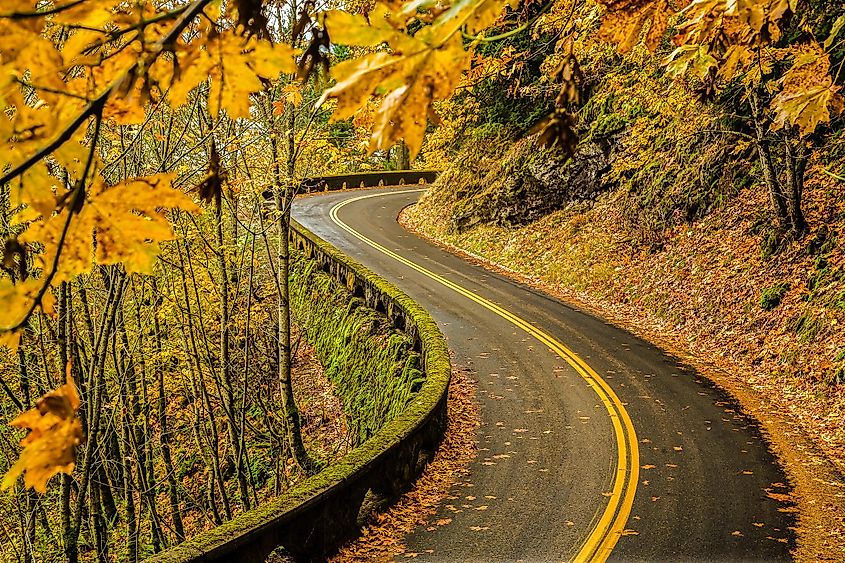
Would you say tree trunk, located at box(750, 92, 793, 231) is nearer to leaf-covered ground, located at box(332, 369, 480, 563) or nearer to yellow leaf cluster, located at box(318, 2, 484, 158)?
leaf-covered ground, located at box(332, 369, 480, 563)

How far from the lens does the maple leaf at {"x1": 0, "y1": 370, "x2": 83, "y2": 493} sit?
125 centimetres

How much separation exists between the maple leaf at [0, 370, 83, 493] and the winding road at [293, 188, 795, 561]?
248 inches

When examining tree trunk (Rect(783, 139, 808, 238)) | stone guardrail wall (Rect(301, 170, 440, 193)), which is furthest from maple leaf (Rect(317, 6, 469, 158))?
stone guardrail wall (Rect(301, 170, 440, 193))

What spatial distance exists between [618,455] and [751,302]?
23.7 ft

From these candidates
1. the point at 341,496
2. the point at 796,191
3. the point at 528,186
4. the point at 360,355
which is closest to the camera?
the point at 341,496

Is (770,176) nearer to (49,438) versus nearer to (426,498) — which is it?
(426,498)

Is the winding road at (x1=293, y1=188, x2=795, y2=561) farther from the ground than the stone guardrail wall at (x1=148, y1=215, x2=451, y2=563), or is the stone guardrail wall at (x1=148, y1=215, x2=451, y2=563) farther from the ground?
the stone guardrail wall at (x1=148, y1=215, x2=451, y2=563)

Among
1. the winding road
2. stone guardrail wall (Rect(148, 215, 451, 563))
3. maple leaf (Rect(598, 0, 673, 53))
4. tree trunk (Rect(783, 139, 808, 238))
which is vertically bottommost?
the winding road

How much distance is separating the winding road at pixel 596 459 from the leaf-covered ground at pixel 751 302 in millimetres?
526

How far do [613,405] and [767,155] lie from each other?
714cm

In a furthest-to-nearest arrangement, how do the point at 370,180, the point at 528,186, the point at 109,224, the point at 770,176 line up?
the point at 370,180 < the point at 528,186 < the point at 770,176 < the point at 109,224

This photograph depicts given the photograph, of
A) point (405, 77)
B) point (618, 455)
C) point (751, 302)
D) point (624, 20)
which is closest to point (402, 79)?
point (405, 77)

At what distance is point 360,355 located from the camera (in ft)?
49.4

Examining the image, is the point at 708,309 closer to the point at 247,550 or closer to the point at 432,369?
the point at 432,369
